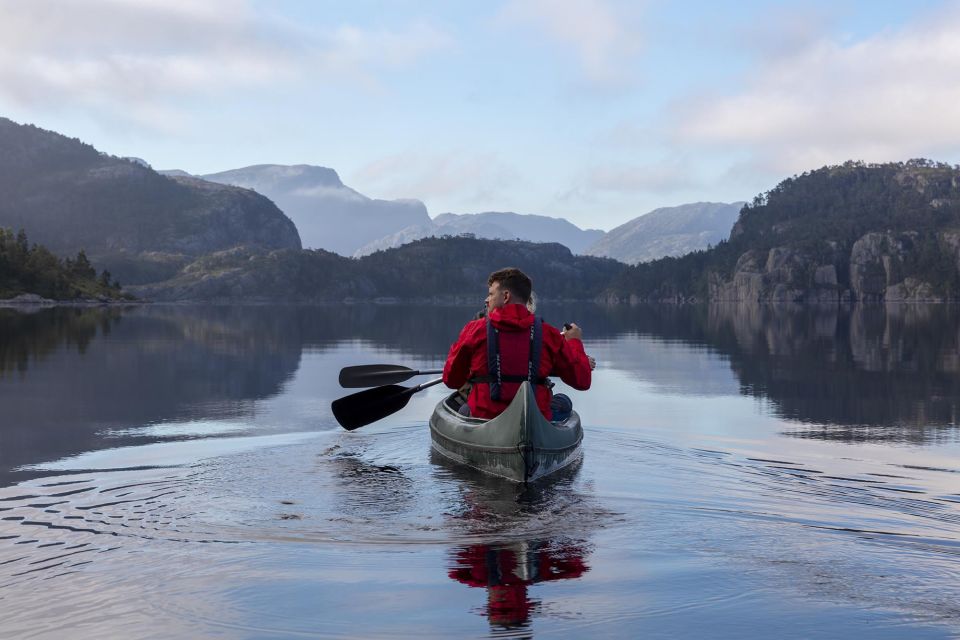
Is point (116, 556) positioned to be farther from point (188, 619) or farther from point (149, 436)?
point (149, 436)

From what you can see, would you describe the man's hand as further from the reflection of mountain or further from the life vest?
the reflection of mountain

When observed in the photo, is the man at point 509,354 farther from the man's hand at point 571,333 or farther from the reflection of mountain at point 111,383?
the reflection of mountain at point 111,383

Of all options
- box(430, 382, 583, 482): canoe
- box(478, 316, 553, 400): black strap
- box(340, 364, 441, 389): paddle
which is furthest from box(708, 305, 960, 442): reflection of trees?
box(340, 364, 441, 389): paddle

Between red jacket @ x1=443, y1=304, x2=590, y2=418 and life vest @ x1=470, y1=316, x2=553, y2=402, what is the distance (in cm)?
2

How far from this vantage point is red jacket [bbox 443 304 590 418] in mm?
14938

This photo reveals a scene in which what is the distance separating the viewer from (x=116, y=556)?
31.9ft

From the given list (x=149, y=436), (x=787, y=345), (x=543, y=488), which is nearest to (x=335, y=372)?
(x=149, y=436)

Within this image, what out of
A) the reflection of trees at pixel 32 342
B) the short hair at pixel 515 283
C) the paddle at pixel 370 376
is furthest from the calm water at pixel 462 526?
the reflection of trees at pixel 32 342

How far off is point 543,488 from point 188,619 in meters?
7.27

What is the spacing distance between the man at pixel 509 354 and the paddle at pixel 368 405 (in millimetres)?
4565

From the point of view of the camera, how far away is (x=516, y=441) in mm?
14102

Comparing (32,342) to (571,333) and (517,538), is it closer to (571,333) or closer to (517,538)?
(571,333)

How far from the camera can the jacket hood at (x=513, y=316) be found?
14.8 m

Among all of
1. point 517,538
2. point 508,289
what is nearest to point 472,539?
point 517,538
